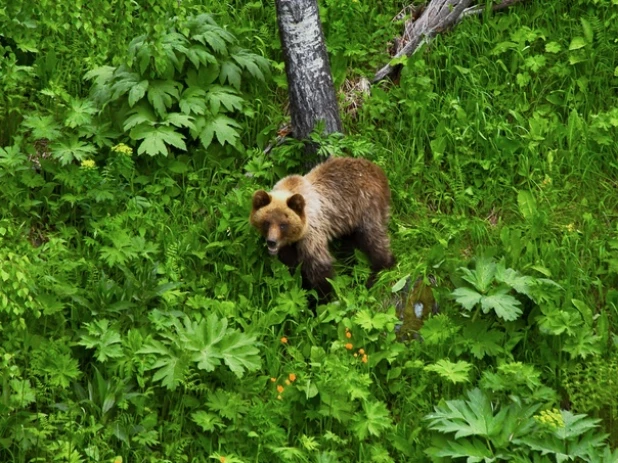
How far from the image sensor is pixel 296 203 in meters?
7.57

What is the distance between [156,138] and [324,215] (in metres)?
1.52

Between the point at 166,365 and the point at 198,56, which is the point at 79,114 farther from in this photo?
the point at 166,365

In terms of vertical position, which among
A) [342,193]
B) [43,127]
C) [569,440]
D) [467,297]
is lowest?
[569,440]

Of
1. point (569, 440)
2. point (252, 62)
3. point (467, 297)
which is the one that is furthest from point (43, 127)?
point (569, 440)

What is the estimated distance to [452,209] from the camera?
841cm

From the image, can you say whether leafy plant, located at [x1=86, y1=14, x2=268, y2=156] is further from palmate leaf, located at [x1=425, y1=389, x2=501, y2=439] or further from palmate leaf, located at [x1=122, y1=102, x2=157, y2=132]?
palmate leaf, located at [x1=425, y1=389, x2=501, y2=439]

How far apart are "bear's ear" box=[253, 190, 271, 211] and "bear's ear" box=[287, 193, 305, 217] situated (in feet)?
0.55

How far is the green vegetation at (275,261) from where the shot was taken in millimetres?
6539

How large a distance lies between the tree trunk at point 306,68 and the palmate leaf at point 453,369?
2418 millimetres

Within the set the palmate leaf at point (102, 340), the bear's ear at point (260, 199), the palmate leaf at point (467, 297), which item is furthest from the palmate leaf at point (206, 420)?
the palmate leaf at point (467, 297)

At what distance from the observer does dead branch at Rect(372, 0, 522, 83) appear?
30.8 ft

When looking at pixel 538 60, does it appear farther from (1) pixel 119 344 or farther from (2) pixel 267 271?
(1) pixel 119 344

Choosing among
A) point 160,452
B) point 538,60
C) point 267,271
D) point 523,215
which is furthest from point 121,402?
point 538,60

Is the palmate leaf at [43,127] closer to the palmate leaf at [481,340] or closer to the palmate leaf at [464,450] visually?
the palmate leaf at [481,340]
